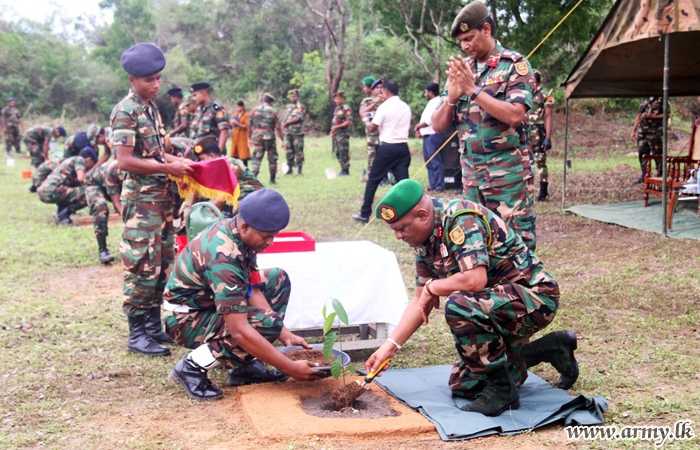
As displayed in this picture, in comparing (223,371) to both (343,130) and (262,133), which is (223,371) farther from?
(343,130)

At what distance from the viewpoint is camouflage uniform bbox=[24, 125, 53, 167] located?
17.6 m

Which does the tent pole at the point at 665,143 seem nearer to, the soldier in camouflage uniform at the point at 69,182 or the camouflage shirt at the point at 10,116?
the soldier in camouflage uniform at the point at 69,182

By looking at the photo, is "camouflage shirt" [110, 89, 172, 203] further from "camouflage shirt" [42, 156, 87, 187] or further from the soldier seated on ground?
"camouflage shirt" [42, 156, 87, 187]

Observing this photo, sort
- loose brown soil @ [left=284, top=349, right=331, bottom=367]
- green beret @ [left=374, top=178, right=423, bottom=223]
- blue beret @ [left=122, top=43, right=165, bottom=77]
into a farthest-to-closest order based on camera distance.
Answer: blue beret @ [left=122, top=43, right=165, bottom=77] → loose brown soil @ [left=284, top=349, right=331, bottom=367] → green beret @ [left=374, top=178, right=423, bottom=223]

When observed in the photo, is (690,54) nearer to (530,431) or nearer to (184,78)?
(530,431)

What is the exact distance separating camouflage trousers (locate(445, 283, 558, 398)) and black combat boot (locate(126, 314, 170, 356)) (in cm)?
238

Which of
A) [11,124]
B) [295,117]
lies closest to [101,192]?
[295,117]

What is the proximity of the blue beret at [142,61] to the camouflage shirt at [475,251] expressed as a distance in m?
2.54

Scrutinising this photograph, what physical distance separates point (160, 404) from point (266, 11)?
3761 cm

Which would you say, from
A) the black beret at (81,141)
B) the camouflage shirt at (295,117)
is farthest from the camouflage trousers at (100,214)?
the camouflage shirt at (295,117)

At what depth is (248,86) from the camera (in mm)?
37844

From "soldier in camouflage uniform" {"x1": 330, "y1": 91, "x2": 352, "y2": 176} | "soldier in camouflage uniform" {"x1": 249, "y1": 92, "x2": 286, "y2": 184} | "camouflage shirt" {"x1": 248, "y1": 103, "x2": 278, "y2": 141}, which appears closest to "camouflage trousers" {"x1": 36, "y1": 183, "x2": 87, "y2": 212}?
"soldier in camouflage uniform" {"x1": 249, "y1": 92, "x2": 286, "y2": 184}

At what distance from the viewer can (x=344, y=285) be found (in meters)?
4.49

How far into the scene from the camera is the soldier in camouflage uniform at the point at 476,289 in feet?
10.2
